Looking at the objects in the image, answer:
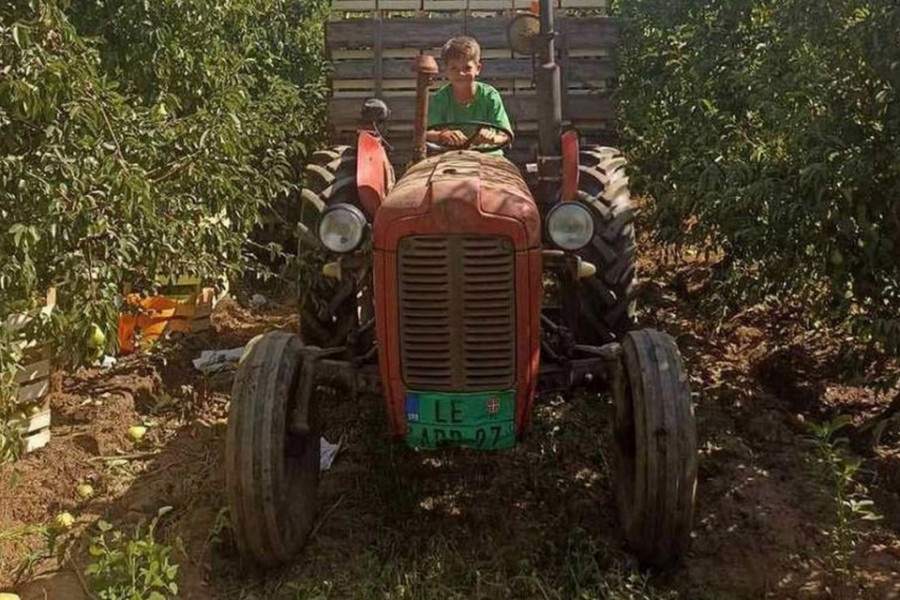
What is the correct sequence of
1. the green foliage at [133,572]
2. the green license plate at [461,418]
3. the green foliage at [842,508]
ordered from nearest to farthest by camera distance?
the green foliage at [133,572] < the green foliage at [842,508] < the green license plate at [461,418]

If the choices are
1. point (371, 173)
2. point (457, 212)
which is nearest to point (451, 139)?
point (371, 173)

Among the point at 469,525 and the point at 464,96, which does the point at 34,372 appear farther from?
the point at 464,96

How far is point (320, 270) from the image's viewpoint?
5266mm

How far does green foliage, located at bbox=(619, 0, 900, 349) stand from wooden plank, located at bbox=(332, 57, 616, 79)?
39.8 inches

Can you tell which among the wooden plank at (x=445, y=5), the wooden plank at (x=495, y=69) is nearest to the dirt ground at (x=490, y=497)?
the wooden plank at (x=495, y=69)

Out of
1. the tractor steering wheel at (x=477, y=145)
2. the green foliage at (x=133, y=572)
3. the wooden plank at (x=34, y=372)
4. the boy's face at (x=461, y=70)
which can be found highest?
the boy's face at (x=461, y=70)

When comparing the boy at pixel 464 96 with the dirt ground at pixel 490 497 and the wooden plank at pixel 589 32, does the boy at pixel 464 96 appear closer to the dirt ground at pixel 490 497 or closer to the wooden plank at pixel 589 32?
the dirt ground at pixel 490 497

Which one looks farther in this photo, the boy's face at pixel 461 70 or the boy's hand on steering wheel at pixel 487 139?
the boy's face at pixel 461 70

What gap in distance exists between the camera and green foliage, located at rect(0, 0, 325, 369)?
4.00 m

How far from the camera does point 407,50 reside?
7.68 m

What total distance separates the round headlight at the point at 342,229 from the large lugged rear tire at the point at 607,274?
118 centimetres

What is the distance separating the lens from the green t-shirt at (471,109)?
5.43 metres

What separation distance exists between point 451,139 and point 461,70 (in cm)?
54

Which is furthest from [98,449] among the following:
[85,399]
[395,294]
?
[395,294]
